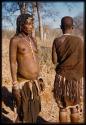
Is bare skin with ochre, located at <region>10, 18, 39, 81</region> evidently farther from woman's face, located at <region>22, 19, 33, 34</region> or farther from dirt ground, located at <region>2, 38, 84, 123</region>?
dirt ground, located at <region>2, 38, 84, 123</region>

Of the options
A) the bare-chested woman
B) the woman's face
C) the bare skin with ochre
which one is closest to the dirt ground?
the bare-chested woman

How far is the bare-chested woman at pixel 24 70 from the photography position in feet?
17.1

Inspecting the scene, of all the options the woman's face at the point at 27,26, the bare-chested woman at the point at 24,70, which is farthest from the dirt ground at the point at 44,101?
the woman's face at the point at 27,26

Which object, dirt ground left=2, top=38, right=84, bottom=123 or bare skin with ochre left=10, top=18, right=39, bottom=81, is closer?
bare skin with ochre left=10, top=18, right=39, bottom=81

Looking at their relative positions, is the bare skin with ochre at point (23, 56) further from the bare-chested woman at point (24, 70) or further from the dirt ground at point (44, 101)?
the dirt ground at point (44, 101)

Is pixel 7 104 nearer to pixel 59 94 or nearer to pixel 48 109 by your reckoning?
pixel 48 109

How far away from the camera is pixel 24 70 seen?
5277mm

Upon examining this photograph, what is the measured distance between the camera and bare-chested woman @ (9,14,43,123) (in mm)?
5207

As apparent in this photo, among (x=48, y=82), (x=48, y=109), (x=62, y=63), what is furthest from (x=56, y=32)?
(x=62, y=63)

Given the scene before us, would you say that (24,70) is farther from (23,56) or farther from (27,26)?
(27,26)

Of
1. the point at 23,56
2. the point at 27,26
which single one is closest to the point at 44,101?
the point at 23,56

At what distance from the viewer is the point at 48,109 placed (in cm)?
699

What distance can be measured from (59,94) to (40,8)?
483 centimetres

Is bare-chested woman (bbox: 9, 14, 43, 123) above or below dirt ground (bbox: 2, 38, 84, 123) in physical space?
above
